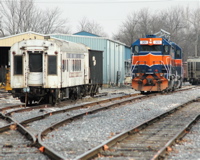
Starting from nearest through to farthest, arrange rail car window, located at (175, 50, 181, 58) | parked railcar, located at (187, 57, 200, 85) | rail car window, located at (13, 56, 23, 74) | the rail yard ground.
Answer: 1. the rail yard ground
2. rail car window, located at (13, 56, 23, 74)
3. rail car window, located at (175, 50, 181, 58)
4. parked railcar, located at (187, 57, 200, 85)

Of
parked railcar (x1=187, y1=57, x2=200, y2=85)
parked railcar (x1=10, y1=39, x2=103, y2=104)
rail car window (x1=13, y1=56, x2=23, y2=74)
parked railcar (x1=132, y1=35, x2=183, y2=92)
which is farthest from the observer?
parked railcar (x1=187, y1=57, x2=200, y2=85)

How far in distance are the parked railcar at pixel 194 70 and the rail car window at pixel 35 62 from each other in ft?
94.6

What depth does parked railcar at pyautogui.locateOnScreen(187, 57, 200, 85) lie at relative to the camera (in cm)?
4234

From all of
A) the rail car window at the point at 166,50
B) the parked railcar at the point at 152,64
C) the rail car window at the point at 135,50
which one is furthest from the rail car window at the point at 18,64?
the rail car window at the point at 166,50

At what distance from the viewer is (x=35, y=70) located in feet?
54.2

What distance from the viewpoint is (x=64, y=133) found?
9.46m

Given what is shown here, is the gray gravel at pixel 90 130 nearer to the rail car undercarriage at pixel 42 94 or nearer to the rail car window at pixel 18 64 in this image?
the rail car undercarriage at pixel 42 94

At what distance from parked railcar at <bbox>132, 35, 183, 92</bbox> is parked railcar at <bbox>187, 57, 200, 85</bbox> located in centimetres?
2060

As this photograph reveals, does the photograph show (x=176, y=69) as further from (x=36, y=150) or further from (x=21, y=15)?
(x=21, y=15)

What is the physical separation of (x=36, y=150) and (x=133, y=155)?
189cm

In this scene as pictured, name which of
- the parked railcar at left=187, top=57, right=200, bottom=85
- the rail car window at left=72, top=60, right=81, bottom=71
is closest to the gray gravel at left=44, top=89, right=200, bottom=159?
the rail car window at left=72, top=60, right=81, bottom=71

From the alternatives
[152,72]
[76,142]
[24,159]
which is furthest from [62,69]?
[24,159]

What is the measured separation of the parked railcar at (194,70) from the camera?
139 feet

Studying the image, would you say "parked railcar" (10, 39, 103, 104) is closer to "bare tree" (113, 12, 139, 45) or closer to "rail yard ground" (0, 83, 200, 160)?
"rail yard ground" (0, 83, 200, 160)
